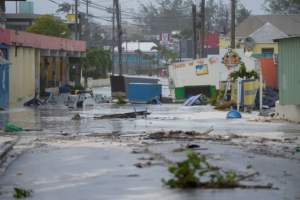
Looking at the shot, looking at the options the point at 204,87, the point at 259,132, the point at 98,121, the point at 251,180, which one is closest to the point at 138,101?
the point at 204,87

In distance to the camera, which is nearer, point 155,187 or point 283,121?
point 155,187

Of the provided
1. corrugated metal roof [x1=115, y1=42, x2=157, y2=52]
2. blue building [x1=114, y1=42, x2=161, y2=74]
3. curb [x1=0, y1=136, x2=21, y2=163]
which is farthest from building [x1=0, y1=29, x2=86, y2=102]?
corrugated metal roof [x1=115, y1=42, x2=157, y2=52]

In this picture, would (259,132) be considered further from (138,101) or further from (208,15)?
(208,15)

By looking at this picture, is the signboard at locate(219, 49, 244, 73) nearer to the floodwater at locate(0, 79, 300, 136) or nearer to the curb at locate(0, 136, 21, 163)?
the floodwater at locate(0, 79, 300, 136)

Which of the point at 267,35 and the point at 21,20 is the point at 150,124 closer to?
the point at 267,35

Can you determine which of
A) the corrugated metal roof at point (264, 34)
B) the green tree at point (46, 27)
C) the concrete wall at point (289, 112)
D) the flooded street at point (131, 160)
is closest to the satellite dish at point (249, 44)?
the corrugated metal roof at point (264, 34)

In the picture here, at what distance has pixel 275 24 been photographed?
62.8 metres

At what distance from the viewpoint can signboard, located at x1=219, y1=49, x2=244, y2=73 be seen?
31953mm

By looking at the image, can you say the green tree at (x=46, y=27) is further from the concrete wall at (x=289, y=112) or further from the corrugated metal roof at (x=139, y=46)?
the corrugated metal roof at (x=139, y=46)

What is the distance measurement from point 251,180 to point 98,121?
13286 mm

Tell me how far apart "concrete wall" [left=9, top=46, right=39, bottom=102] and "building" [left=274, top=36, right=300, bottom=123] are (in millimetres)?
20287

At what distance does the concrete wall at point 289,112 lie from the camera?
2094 cm

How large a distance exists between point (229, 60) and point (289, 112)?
1091 centimetres

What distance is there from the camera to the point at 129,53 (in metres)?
149
